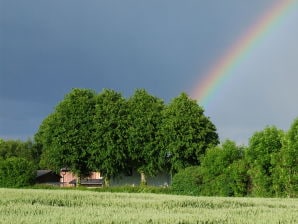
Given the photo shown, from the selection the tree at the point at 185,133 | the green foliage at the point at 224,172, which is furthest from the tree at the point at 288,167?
the tree at the point at 185,133

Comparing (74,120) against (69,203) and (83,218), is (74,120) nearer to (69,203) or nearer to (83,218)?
(69,203)

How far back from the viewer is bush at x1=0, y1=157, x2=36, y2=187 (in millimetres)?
67125

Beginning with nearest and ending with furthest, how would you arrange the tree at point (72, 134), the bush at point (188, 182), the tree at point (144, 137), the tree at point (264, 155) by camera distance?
the tree at point (264, 155), the bush at point (188, 182), the tree at point (144, 137), the tree at point (72, 134)

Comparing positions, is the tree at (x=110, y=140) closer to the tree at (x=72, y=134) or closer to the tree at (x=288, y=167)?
the tree at (x=72, y=134)

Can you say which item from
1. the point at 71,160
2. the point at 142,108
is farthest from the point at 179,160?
the point at 71,160

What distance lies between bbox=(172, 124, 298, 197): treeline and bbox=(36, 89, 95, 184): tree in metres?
20.3

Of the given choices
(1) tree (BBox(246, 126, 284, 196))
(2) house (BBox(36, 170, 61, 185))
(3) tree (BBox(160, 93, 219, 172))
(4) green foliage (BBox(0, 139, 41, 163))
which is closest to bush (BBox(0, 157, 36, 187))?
(3) tree (BBox(160, 93, 219, 172))

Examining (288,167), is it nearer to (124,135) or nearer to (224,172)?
(224,172)

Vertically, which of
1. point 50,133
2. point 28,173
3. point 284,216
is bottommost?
point 284,216

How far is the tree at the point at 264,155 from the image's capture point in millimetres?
44562

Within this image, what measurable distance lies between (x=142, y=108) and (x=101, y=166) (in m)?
9.56

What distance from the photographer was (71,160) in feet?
233

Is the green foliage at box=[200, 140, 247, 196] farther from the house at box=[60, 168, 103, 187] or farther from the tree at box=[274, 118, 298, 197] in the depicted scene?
the house at box=[60, 168, 103, 187]

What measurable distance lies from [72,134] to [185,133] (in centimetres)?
1515
